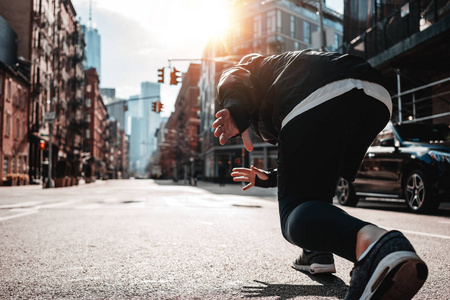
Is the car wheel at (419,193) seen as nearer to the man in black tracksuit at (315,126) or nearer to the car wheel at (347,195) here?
the car wheel at (347,195)

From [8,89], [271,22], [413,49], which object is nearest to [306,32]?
[271,22]

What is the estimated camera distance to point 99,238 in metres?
5.02

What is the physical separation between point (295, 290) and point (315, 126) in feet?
4.14

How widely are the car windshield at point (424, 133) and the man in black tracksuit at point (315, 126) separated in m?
7.41

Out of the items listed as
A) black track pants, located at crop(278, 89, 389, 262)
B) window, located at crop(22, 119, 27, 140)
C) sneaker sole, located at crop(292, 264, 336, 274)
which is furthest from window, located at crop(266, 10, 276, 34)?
black track pants, located at crop(278, 89, 389, 262)

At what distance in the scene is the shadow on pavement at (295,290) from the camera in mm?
2519

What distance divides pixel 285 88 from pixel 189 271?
71.9 inches

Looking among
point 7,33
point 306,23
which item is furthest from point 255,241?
point 306,23

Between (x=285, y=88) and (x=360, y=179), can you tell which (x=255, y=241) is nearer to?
(x=285, y=88)

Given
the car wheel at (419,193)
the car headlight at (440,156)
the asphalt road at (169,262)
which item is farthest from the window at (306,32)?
the asphalt road at (169,262)

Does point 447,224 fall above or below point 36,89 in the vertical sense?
below

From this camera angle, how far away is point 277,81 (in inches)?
78.5

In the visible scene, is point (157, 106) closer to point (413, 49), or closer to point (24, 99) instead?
point (24, 99)

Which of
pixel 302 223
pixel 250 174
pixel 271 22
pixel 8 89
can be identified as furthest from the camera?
pixel 271 22
